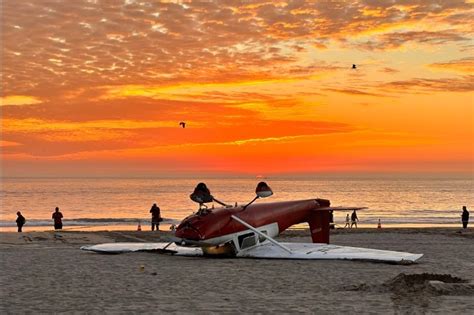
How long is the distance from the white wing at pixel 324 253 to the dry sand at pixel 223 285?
1.18ft

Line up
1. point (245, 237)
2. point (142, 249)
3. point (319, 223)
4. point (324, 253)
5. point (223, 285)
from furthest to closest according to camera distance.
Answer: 1. point (319, 223)
2. point (142, 249)
3. point (245, 237)
4. point (324, 253)
5. point (223, 285)

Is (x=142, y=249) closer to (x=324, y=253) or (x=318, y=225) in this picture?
(x=324, y=253)

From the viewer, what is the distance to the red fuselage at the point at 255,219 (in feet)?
62.1

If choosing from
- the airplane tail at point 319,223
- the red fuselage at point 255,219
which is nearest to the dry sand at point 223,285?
the red fuselage at point 255,219

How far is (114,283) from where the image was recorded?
47.8 ft

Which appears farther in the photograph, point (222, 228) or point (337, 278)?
point (222, 228)

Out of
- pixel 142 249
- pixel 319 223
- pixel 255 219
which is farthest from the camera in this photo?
pixel 319 223

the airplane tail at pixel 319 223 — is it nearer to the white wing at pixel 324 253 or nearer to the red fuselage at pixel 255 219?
the red fuselage at pixel 255 219

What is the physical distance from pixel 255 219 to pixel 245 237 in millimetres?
815

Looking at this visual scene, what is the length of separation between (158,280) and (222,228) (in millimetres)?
4643

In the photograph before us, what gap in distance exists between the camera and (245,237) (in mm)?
20203

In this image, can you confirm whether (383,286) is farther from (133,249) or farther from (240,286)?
(133,249)

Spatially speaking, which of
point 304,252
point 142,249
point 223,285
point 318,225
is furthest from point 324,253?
point 142,249

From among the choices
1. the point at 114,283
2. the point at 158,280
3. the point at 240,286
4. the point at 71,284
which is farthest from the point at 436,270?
the point at 71,284
